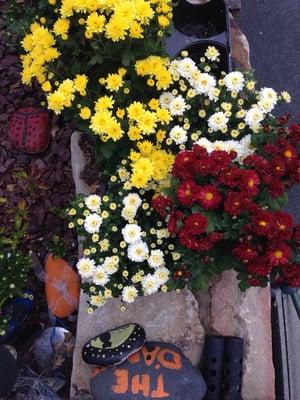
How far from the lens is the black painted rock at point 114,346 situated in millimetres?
2207

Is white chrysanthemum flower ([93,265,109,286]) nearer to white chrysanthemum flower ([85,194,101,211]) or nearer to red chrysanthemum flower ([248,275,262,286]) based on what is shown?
white chrysanthemum flower ([85,194,101,211])

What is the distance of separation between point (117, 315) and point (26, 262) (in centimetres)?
51

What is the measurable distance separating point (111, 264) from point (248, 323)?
888mm

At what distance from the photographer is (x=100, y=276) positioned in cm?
200

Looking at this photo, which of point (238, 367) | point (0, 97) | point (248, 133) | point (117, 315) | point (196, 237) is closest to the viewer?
point (196, 237)

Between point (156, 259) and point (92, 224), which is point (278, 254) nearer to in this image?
point (156, 259)

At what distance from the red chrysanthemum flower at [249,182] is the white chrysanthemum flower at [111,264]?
593 mm

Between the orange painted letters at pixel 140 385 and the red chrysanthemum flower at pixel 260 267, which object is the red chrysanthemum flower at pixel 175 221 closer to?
the red chrysanthemum flower at pixel 260 267

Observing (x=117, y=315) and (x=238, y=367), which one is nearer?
(x=238, y=367)

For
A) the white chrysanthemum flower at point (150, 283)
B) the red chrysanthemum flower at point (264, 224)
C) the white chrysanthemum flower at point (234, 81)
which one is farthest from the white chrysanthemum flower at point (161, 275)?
the white chrysanthemum flower at point (234, 81)

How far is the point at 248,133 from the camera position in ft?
7.09

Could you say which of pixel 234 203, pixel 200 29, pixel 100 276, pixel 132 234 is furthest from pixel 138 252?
pixel 200 29

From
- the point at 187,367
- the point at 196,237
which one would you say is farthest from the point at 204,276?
the point at 187,367

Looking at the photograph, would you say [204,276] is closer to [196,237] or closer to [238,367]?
[196,237]
